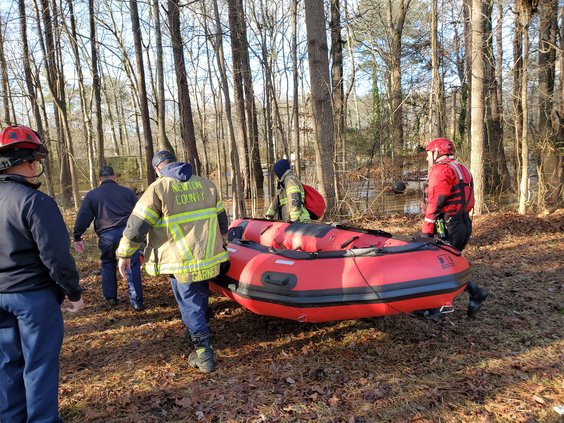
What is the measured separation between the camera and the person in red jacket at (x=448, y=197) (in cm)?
440

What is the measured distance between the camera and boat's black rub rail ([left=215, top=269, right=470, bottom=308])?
3.49 m

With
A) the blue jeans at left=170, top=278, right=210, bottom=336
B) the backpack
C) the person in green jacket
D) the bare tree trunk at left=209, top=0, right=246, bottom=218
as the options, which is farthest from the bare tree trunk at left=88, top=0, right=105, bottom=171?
the blue jeans at left=170, top=278, right=210, bottom=336

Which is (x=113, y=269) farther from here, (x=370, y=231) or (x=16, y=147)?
(x=370, y=231)

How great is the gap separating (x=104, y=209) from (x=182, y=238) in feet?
6.92

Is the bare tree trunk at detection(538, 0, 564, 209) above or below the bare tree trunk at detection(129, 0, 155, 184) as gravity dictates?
below

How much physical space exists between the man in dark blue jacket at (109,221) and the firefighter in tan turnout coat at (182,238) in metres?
1.64

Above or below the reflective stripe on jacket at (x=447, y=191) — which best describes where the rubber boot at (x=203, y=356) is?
below

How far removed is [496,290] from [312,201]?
270 centimetres

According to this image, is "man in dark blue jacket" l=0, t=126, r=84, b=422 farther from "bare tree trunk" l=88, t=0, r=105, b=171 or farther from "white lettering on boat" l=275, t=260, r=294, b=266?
"bare tree trunk" l=88, t=0, r=105, b=171

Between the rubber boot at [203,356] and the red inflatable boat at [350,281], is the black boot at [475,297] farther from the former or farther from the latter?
the rubber boot at [203,356]

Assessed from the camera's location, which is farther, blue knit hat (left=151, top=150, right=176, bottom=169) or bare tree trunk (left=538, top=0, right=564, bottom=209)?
bare tree trunk (left=538, top=0, right=564, bottom=209)

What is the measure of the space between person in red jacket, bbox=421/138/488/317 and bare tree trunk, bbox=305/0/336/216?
3.56m

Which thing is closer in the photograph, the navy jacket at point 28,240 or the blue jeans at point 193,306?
the navy jacket at point 28,240

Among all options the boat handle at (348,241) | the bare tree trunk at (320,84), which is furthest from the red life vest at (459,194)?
the bare tree trunk at (320,84)
